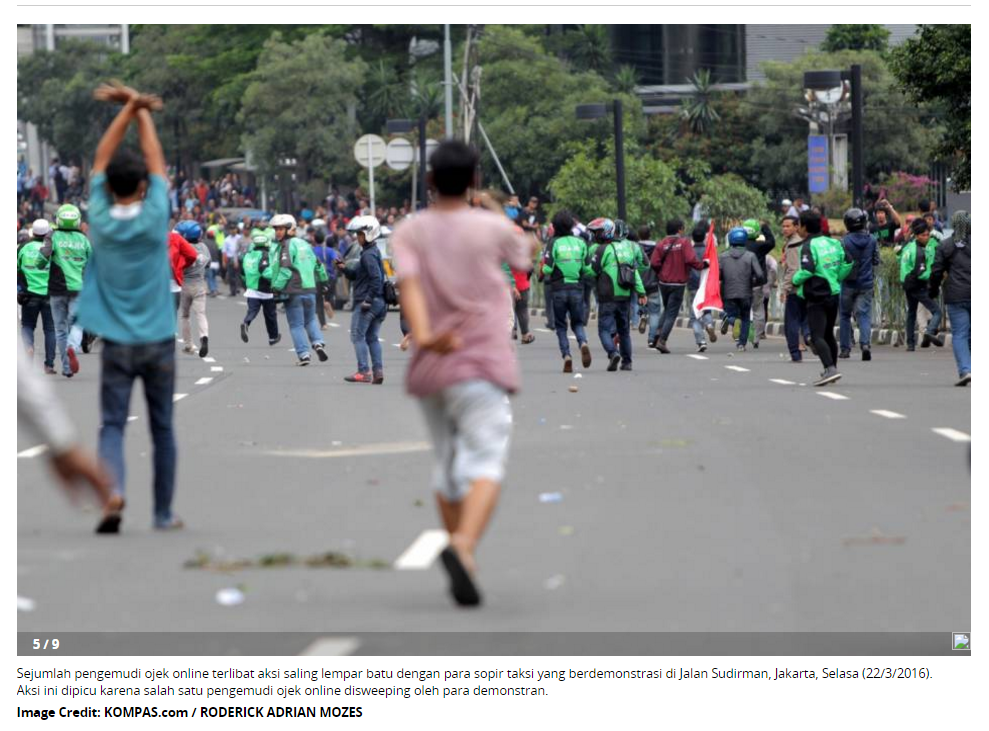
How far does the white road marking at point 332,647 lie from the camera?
22.7 ft

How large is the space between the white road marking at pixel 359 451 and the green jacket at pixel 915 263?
11.3 metres

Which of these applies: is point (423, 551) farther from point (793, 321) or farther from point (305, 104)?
point (305, 104)

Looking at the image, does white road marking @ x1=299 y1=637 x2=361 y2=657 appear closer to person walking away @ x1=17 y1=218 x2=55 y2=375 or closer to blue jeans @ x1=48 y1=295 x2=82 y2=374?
blue jeans @ x1=48 y1=295 x2=82 y2=374

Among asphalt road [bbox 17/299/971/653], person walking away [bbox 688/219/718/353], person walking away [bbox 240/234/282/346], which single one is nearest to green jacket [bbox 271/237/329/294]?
person walking away [bbox 240/234/282/346]

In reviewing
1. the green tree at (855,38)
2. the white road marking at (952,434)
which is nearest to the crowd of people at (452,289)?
the white road marking at (952,434)

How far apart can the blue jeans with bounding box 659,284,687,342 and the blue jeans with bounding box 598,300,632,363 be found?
12.4 ft

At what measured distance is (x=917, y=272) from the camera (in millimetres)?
24328

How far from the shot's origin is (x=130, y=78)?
304ft

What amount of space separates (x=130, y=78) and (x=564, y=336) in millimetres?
72272

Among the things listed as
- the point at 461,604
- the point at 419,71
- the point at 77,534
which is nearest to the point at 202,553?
the point at 77,534

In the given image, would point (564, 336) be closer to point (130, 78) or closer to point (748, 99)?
point (748, 99)

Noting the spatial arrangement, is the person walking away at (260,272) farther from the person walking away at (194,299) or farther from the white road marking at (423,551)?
the white road marking at (423,551)

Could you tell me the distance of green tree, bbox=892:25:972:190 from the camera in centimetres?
2783

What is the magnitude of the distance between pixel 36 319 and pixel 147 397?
516 inches
